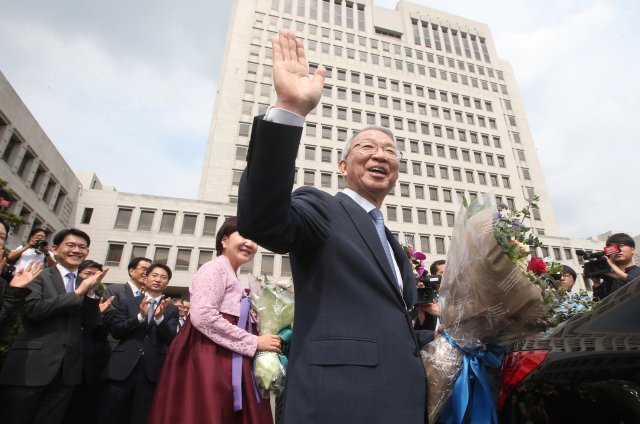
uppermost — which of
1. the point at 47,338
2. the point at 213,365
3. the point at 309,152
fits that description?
the point at 309,152

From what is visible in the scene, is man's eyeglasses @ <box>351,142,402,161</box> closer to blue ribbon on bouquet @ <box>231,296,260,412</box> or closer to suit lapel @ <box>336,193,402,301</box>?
suit lapel @ <box>336,193,402,301</box>

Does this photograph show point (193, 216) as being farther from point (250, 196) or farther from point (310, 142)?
point (250, 196)

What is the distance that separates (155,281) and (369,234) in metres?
4.38

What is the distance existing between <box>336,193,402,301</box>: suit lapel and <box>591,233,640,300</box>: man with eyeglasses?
391 cm

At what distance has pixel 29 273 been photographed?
3.47m

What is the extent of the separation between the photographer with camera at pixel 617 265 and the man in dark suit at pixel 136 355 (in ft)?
17.2

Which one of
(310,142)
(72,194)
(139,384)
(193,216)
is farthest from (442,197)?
(139,384)

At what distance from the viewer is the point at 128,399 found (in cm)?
412

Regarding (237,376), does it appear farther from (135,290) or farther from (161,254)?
(161,254)

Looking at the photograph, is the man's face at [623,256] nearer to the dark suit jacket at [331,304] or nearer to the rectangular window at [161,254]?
the dark suit jacket at [331,304]

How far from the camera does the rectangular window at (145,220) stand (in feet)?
106

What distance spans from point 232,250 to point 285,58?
2.30 m

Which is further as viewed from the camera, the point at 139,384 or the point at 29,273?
the point at 139,384

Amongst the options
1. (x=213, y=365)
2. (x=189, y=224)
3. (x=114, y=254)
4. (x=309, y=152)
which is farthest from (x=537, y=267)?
(x=309, y=152)
